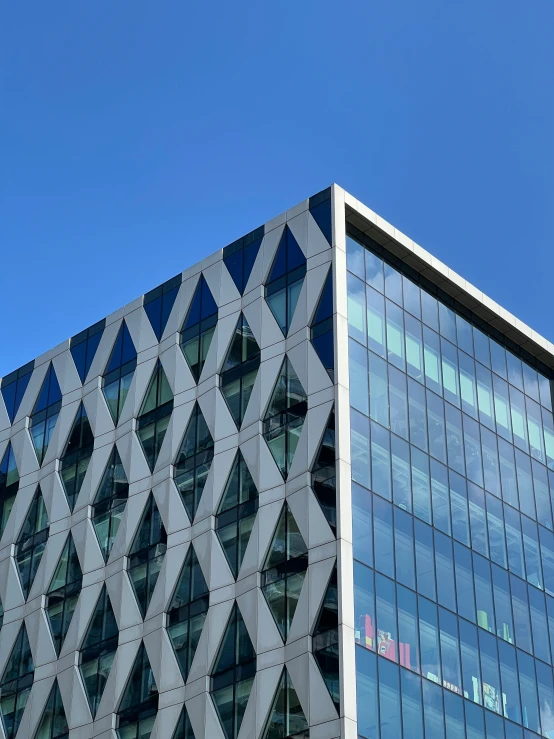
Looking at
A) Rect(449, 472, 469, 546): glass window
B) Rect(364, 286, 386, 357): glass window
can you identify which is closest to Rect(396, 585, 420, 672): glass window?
Rect(449, 472, 469, 546): glass window

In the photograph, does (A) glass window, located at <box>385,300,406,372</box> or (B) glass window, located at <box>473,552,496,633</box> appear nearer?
(B) glass window, located at <box>473,552,496,633</box>

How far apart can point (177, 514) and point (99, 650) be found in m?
6.34

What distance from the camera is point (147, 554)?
54.6 m

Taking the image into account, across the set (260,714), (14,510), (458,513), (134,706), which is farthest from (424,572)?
(14,510)

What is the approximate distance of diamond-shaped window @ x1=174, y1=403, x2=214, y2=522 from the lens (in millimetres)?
53625

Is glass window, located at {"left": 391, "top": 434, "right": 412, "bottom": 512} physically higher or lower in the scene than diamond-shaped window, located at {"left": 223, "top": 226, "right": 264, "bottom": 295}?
lower

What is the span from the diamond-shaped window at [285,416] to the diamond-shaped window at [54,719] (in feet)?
46.2

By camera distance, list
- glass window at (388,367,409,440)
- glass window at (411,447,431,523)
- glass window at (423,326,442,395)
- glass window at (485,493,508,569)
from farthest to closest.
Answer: glass window at (423,326,442,395), glass window at (485,493,508,569), glass window at (388,367,409,440), glass window at (411,447,431,523)

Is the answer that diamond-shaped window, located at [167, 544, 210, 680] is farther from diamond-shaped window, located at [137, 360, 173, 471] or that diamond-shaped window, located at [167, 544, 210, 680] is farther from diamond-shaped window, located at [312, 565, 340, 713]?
diamond-shaped window, located at [312, 565, 340, 713]

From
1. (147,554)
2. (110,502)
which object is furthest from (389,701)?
(110,502)

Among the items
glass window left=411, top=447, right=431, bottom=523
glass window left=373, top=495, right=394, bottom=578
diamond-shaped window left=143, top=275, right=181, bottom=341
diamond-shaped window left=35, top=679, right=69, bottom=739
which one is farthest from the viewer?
diamond-shaped window left=143, top=275, right=181, bottom=341

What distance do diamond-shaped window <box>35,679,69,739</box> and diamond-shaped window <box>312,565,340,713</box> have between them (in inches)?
551

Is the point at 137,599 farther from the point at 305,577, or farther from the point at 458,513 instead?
the point at 458,513

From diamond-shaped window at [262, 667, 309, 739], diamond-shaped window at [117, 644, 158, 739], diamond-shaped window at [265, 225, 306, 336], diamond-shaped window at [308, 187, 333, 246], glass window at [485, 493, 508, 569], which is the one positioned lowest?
diamond-shaped window at [262, 667, 309, 739]
